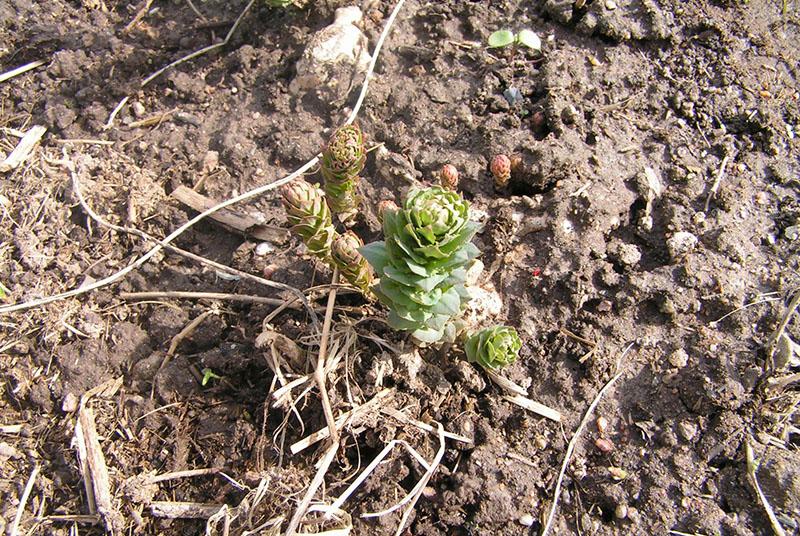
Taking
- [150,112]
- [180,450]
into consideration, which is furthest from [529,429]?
[150,112]

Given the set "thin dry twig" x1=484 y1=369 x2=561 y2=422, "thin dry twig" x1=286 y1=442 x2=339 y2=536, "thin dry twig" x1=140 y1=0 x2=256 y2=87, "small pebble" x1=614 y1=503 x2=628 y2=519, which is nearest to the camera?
"thin dry twig" x1=286 y1=442 x2=339 y2=536

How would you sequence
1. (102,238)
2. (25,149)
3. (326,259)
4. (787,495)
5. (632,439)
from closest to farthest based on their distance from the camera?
(787,495), (632,439), (326,259), (102,238), (25,149)

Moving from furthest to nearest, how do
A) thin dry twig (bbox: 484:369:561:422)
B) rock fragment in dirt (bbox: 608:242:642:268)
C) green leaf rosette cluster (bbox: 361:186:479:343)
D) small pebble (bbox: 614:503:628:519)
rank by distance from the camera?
rock fragment in dirt (bbox: 608:242:642:268) < thin dry twig (bbox: 484:369:561:422) < small pebble (bbox: 614:503:628:519) < green leaf rosette cluster (bbox: 361:186:479:343)

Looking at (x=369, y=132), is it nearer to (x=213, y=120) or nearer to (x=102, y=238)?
(x=213, y=120)

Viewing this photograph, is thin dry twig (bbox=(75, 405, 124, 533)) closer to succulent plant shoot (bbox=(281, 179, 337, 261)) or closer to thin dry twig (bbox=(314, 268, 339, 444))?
thin dry twig (bbox=(314, 268, 339, 444))

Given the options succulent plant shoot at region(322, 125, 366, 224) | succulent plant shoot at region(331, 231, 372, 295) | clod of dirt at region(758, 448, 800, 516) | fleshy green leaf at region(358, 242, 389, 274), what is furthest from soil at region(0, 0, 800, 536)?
fleshy green leaf at region(358, 242, 389, 274)
